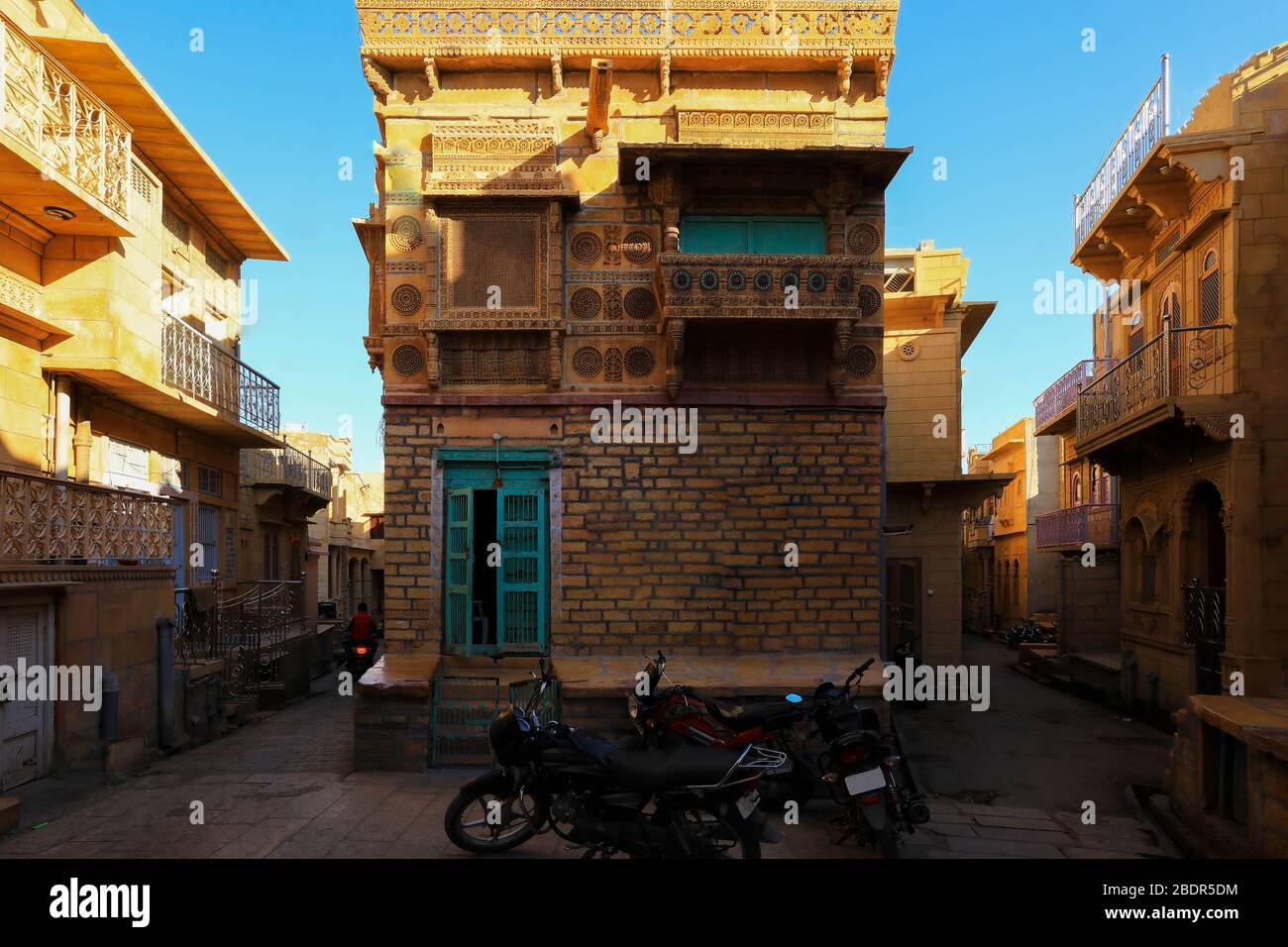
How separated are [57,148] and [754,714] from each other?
1030 centimetres

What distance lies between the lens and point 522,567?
9680 millimetres

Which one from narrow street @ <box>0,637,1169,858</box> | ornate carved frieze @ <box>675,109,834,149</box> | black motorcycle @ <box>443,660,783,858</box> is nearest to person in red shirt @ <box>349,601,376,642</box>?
narrow street @ <box>0,637,1169,858</box>

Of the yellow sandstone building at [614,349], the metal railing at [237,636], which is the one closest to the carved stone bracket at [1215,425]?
the yellow sandstone building at [614,349]

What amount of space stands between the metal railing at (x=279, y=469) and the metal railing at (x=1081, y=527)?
18515 millimetres

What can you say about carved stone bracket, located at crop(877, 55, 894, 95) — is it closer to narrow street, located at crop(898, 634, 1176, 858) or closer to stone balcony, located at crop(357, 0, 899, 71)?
stone balcony, located at crop(357, 0, 899, 71)

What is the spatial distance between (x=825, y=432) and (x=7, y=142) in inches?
371

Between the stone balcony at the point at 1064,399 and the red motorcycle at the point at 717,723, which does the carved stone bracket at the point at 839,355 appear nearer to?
the red motorcycle at the point at 717,723

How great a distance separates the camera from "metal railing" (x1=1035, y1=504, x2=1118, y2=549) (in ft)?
57.2

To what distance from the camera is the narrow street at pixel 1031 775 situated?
269 inches

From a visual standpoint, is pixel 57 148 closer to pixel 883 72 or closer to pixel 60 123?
pixel 60 123

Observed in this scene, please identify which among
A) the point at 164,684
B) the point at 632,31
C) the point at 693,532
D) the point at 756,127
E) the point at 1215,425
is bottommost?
the point at 164,684

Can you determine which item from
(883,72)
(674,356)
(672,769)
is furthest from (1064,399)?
(672,769)
